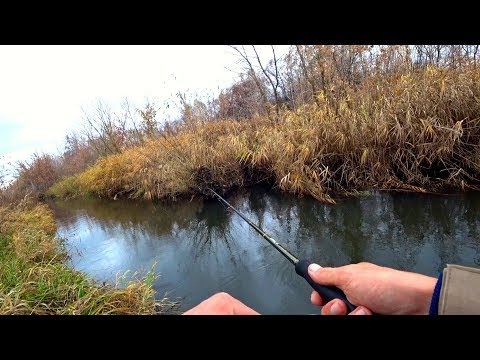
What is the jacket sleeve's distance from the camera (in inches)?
26.9

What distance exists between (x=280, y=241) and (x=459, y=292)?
372 cm

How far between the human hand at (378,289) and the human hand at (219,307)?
413 millimetres

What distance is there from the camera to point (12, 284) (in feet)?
10.6

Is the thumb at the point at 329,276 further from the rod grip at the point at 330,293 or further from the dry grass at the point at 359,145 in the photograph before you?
the dry grass at the point at 359,145

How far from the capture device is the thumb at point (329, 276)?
1.20m

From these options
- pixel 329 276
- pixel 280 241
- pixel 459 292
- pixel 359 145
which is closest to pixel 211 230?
pixel 280 241

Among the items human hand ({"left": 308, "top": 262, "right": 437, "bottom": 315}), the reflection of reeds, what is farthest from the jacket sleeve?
the reflection of reeds

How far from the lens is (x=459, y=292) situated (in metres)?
0.70

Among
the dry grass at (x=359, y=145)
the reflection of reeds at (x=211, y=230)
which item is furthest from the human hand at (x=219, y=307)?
the dry grass at (x=359, y=145)

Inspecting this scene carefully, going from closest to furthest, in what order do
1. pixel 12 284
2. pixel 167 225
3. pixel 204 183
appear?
pixel 12 284, pixel 167 225, pixel 204 183

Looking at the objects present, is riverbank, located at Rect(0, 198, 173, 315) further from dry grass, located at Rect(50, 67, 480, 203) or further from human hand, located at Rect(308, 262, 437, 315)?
dry grass, located at Rect(50, 67, 480, 203)
